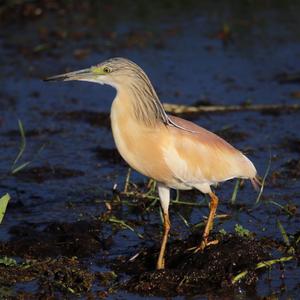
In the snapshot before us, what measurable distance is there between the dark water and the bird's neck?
0.99 m

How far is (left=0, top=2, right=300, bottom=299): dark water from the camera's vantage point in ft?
23.6

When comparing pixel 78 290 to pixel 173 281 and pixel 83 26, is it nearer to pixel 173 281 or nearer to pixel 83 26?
pixel 173 281

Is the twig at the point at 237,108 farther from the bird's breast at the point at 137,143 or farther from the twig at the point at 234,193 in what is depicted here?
the bird's breast at the point at 137,143

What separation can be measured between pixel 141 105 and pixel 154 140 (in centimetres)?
23

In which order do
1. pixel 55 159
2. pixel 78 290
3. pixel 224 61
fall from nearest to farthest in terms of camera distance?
pixel 78 290
pixel 55 159
pixel 224 61

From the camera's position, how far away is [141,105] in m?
5.82

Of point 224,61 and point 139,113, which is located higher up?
point 139,113

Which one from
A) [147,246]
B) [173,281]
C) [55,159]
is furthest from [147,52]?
[173,281]

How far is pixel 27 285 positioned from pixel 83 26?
7.21m

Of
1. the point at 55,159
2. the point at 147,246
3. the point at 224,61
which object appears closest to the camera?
the point at 147,246

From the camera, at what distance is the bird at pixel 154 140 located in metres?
5.73

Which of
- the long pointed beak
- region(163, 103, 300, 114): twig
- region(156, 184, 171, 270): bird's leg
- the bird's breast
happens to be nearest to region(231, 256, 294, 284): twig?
region(156, 184, 171, 270): bird's leg

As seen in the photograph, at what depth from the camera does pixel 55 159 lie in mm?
8430

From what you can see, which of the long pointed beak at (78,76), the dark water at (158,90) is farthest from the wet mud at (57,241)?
the long pointed beak at (78,76)
